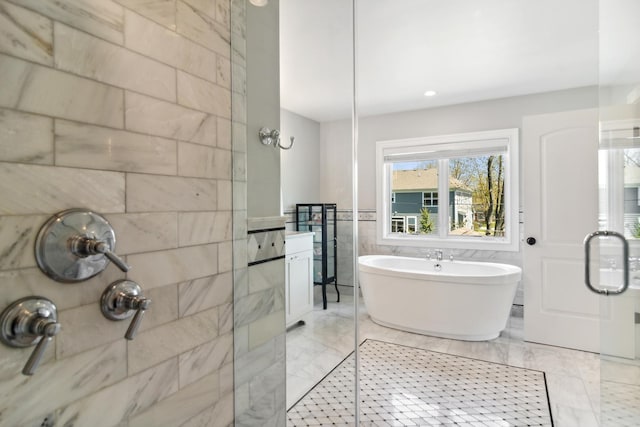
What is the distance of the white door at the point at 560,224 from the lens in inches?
116

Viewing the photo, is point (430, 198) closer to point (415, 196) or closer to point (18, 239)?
point (415, 196)

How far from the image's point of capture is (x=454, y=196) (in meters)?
4.24

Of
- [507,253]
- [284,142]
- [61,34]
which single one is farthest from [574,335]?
[61,34]

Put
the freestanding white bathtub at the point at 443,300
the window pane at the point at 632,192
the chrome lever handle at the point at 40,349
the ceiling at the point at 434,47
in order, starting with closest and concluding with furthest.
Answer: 1. the chrome lever handle at the point at 40,349
2. the window pane at the point at 632,192
3. the ceiling at the point at 434,47
4. the freestanding white bathtub at the point at 443,300

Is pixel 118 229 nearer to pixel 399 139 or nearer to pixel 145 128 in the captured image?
pixel 145 128

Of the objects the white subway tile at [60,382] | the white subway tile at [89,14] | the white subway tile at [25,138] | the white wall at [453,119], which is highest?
the white wall at [453,119]

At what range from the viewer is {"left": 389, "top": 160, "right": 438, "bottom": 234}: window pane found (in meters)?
4.31

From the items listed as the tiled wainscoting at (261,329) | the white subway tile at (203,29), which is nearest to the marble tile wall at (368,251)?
the tiled wainscoting at (261,329)

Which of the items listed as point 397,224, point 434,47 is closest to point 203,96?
point 434,47

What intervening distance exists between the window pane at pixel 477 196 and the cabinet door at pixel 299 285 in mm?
2789

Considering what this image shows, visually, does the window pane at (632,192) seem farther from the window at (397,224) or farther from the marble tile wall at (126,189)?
the window at (397,224)

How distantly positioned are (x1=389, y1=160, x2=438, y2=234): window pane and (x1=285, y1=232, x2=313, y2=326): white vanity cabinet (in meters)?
2.64

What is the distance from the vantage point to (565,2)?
86.0 inches

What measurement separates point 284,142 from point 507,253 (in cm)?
310
